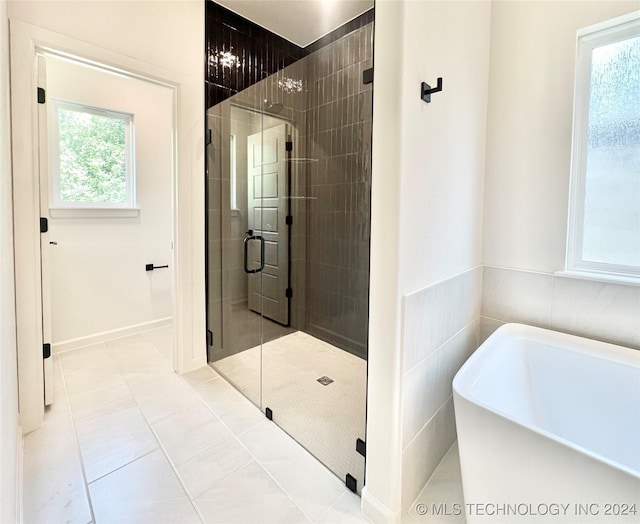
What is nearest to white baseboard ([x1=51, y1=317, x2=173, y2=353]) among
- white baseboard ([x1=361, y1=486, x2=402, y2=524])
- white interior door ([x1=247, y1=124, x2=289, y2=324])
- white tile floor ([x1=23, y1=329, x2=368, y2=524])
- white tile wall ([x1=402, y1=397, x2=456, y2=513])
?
white tile floor ([x1=23, y1=329, x2=368, y2=524])

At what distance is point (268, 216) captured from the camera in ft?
9.48

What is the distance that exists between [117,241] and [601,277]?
372 centimetres

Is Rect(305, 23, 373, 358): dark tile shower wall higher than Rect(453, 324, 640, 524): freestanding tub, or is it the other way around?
Rect(305, 23, 373, 358): dark tile shower wall

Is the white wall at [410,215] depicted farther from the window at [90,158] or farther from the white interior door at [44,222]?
the window at [90,158]

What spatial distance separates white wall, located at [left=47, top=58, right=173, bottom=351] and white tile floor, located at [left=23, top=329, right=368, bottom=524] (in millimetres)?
796

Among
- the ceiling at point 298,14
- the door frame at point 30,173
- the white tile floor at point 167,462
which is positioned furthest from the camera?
the ceiling at point 298,14

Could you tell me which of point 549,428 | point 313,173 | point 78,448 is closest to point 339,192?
point 313,173

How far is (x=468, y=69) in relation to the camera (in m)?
1.65

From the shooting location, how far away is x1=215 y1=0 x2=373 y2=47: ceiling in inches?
99.3

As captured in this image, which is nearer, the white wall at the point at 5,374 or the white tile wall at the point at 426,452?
the white wall at the point at 5,374

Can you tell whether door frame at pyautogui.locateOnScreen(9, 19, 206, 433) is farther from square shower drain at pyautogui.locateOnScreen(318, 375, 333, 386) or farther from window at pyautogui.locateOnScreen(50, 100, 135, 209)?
square shower drain at pyautogui.locateOnScreen(318, 375, 333, 386)

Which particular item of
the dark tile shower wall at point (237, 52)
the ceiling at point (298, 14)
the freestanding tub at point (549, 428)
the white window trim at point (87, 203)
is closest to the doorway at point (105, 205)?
the white window trim at point (87, 203)

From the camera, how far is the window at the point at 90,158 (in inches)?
112

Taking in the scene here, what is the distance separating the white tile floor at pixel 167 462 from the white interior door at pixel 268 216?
31.1 inches
